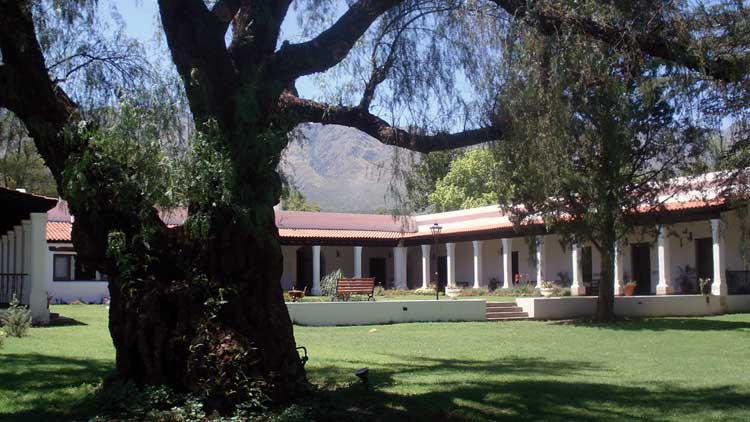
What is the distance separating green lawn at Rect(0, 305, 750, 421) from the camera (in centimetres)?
820

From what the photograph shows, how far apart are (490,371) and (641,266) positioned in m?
23.3

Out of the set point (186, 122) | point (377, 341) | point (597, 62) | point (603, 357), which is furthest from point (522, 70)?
point (377, 341)

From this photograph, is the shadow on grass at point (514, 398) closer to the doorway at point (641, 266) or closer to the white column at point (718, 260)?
the white column at point (718, 260)

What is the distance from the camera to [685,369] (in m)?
12.0

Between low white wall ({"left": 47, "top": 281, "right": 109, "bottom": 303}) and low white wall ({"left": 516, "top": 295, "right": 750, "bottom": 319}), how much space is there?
56.5 feet

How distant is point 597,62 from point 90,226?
576 centimetres

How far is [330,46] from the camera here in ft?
29.7

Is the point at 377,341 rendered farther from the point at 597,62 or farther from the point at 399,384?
the point at 597,62

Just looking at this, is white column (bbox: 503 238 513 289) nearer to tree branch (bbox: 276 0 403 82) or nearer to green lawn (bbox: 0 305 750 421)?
green lawn (bbox: 0 305 750 421)

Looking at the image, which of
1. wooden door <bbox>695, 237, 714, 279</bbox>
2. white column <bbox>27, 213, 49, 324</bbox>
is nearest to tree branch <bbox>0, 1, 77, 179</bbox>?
white column <bbox>27, 213, 49, 324</bbox>

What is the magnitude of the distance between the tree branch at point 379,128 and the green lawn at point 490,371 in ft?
9.96

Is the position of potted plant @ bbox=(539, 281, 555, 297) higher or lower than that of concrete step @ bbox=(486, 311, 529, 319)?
higher

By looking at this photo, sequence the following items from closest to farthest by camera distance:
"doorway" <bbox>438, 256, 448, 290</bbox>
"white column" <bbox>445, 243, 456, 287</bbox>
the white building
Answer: the white building
"white column" <bbox>445, 243, 456, 287</bbox>
"doorway" <bbox>438, 256, 448, 290</bbox>

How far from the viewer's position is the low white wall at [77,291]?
30375mm
